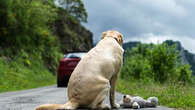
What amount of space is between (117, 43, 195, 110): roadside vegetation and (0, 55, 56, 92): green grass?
6.00 m

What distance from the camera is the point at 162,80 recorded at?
79.8 ft

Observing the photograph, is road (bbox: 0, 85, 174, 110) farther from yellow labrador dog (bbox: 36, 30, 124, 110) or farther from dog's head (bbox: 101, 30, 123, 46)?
dog's head (bbox: 101, 30, 123, 46)

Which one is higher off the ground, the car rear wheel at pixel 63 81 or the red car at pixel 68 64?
the red car at pixel 68 64

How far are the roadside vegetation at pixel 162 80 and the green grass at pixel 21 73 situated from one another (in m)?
6.00

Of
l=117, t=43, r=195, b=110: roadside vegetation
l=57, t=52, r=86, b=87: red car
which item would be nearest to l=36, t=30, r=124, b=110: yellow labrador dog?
l=117, t=43, r=195, b=110: roadside vegetation

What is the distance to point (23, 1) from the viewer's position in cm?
2566

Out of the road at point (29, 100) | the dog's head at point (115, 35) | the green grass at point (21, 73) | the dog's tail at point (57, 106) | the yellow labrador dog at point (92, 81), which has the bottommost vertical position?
the green grass at point (21, 73)

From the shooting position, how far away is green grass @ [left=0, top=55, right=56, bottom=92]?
57.2 ft

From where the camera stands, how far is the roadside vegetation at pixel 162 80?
692 centimetres

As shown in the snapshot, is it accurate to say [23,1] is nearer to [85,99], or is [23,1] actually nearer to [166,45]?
[166,45]

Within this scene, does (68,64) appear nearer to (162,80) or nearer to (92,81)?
(92,81)

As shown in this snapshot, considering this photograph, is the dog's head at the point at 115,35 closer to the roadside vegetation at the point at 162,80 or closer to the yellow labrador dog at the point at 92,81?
the yellow labrador dog at the point at 92,81

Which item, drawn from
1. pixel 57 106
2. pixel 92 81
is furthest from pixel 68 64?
pixel 57 106

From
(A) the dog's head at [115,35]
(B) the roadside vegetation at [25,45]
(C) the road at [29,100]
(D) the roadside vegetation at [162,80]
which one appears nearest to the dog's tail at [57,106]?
(C) the road at [29,100]
